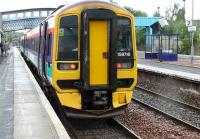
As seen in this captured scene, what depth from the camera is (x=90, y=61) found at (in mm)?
10977

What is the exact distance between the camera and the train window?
11.6m

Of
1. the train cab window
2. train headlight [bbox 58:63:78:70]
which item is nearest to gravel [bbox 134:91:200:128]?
train headlight [bbox 58:63:78:70]

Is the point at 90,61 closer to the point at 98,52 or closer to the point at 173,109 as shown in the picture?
the point at 98,52

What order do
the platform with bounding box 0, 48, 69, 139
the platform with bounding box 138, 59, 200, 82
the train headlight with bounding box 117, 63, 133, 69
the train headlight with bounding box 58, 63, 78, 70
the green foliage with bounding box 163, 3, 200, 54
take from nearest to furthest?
the platform with bounding box 0, 48, 69, 139
the train headlight with bounding box 58, 63, 78, 70
the train headlight with bounding box 117, 63, 133, 69
the platform with bounding box 138, 59, 200, 82
the green foliage with bounding box 163, 3, 200, 54

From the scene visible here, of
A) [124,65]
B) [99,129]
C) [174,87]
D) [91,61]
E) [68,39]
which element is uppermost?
[68,39]

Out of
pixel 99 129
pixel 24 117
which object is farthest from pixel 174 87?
pixel 24 117

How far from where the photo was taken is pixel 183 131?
1151 cm

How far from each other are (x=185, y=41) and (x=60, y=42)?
40.4 m

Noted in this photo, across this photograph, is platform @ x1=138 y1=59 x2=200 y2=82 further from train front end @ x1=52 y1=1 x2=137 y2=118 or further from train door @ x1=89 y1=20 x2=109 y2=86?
train door @ x1=89 y1=20 x2=109 y2=86

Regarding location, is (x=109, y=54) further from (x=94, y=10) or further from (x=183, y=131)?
(x=183, y=131)

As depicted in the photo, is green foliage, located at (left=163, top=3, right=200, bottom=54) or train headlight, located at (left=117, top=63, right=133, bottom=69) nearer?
train headlight, located at (left=117, top=63, right=133, bottom=69)

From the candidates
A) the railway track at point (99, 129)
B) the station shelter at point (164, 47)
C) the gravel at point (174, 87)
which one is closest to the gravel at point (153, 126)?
the railway track at point (99, 129)

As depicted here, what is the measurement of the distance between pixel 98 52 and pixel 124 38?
991 millimetres

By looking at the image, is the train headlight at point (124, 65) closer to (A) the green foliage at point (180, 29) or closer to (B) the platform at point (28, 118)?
(B) the platform at point (28, 118)
